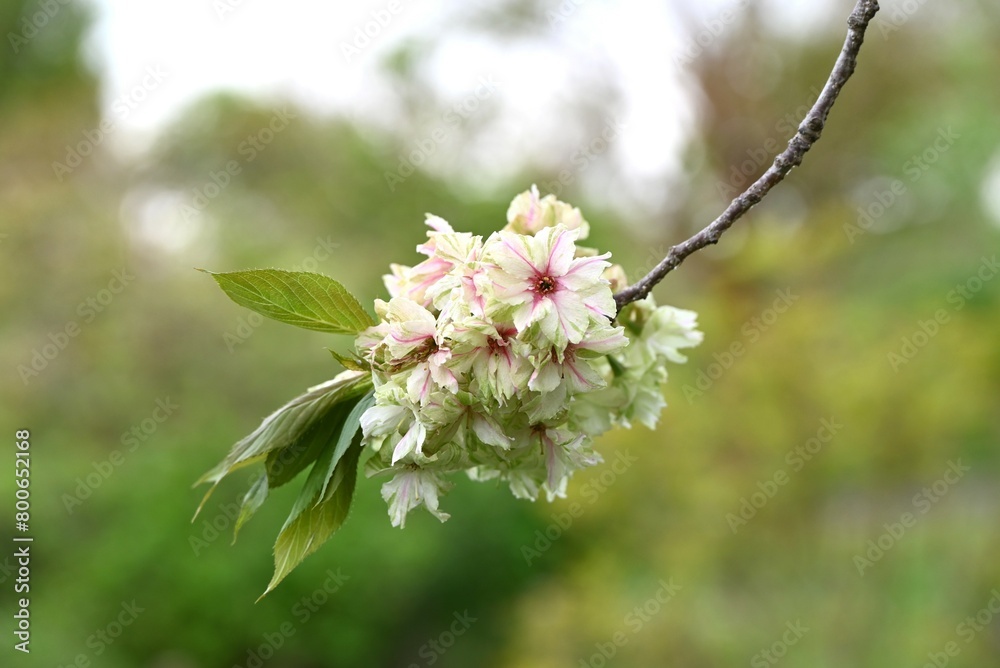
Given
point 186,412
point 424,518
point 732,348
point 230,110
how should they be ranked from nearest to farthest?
point 732,348 → point 424,518 → point 186,412 → point 230,110

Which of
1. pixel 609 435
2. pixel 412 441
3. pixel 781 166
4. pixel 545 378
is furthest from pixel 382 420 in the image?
pixel 609 435

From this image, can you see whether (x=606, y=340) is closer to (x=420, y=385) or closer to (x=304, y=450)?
(x=420, y=385)

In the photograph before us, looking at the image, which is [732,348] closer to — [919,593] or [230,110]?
[919,593]

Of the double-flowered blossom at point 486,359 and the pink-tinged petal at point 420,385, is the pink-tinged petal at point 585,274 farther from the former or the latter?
the pink-tinged petal at point 420,385

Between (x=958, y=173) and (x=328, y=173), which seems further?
(x=328, y=173)

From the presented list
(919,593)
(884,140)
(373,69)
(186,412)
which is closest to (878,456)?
(919,593)
